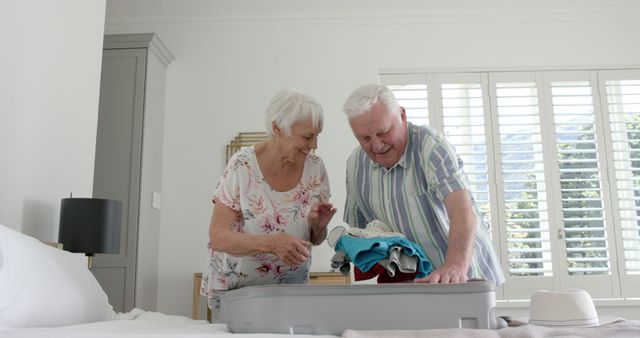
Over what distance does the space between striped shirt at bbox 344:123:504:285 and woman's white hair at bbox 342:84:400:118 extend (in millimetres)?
153

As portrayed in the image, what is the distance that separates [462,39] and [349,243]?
3120mm

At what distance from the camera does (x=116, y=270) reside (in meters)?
3.66

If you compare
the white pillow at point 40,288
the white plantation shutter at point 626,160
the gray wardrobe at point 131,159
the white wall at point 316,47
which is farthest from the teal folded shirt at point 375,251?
the white plantation shutter at point 626,160

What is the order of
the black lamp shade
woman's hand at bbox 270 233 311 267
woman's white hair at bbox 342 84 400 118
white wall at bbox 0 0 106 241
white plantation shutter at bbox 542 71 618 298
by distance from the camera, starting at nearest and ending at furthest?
1. woman's hand at bbox 270 233 311 267
2. woman's white hair at bbox 342 84 400 118
3. white wall at bbox 0 0 106 241
4. the black lamp shade
5. white plantation shutter at bbox 542 71 618 298

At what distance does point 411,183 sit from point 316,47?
8.82 feet

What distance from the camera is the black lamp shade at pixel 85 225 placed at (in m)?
2.43

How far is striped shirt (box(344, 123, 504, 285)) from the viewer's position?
5.69 ft

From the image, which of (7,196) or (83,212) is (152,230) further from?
(7,196)

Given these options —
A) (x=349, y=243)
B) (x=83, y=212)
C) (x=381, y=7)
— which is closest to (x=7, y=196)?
(x=83, y=212)

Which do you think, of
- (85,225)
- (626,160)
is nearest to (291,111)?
(85,225)

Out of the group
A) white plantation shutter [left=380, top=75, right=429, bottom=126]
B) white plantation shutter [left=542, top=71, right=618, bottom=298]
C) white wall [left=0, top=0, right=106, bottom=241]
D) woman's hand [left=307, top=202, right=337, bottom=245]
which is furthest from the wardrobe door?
white plantation shutter [left=542, top=71, right=618, bottom=298]

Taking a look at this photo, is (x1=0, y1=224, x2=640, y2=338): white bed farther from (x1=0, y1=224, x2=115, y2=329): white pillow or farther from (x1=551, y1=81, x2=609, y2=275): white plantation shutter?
(x1=551, y1=81, x2=609, y2=275): white plantation shutter

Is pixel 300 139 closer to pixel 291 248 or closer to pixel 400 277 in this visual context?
pixel 291 248

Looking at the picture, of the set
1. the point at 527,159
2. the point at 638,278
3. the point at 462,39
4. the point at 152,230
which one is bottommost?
the point at 638,278
